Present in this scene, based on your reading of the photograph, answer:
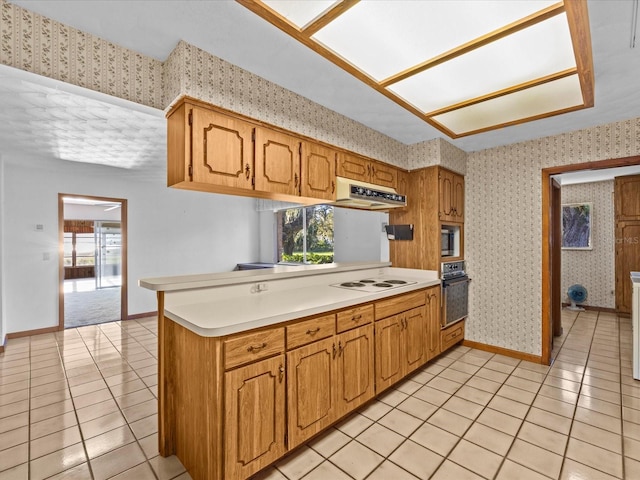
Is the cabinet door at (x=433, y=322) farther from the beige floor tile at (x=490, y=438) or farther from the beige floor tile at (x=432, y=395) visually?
the beige floor tile at (x=490, y=438)

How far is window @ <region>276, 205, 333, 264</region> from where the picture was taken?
598 centimetres

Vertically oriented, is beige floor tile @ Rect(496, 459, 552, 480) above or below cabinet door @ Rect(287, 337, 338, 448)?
below

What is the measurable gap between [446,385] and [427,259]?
1281 mm

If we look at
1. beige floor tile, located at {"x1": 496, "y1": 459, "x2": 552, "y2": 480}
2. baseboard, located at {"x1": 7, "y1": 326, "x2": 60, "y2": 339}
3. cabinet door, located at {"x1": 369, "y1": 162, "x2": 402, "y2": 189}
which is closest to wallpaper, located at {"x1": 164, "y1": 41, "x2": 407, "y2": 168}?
cabinet door, located at {"x1": 369, "y1": 162, "x2": 402, "y2": 189}

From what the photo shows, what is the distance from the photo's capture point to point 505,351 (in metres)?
3.47

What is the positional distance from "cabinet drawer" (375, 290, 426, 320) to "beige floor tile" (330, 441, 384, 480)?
885mm

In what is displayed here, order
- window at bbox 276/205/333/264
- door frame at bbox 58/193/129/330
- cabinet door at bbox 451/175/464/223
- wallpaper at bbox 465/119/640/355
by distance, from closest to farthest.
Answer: wallpaper at bbox 465/119/640/355
cabinet door at bbox 451/175/464/223
door frame at bbox 58/193/129/330
window at bbox 276/205/333/264

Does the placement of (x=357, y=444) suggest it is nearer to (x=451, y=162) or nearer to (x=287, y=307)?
(x=287, y=307)

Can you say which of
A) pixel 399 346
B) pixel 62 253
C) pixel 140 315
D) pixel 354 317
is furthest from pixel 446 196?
pixel 62 253

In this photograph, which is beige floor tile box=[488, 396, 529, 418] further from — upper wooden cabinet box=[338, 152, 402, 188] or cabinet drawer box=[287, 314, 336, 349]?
upper wooden cabinet box=[338, 152, 402, 188]

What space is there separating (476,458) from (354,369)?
2.88ft

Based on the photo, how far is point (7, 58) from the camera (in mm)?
1471

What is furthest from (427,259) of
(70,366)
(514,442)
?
(70,366)

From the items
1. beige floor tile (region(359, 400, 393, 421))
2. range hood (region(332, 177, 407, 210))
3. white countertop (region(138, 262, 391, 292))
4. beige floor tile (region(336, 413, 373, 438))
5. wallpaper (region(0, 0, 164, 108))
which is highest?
wallpaper (region(0, 0, 164, 108))
